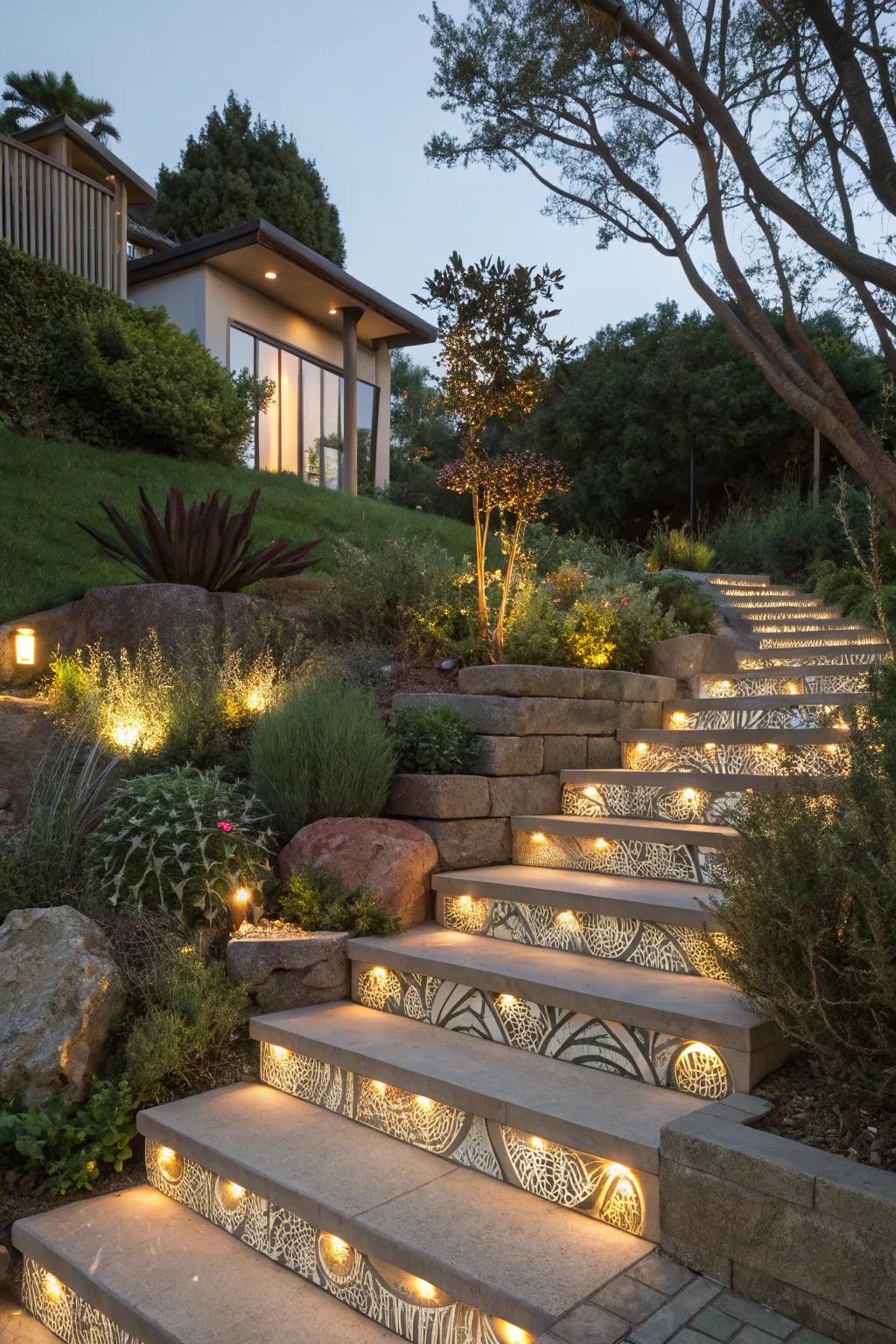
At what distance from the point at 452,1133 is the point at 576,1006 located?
549mm

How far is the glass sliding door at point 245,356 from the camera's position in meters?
13.5

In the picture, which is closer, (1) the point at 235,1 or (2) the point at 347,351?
(1) the point at 235,1

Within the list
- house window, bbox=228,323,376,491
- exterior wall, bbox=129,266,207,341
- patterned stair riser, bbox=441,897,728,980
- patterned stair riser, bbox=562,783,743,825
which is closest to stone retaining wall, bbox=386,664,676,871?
patterned stair riser, bbox=562,783,743,825

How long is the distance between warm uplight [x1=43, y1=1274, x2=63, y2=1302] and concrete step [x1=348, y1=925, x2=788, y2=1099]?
1.36 meters

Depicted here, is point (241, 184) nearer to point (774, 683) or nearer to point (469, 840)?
point (774, 683)

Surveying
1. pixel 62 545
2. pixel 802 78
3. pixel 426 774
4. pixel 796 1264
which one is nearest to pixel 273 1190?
pixel 796 1264

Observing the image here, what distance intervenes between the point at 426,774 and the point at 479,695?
0.56 metres

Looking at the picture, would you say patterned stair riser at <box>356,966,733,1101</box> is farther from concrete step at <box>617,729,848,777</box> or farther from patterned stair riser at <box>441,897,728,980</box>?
concrete step at <box>617,729,848,777</box>

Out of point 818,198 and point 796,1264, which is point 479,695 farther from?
point 818,198

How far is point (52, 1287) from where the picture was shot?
2807mm

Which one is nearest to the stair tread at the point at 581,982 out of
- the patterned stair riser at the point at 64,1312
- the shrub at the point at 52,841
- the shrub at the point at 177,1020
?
the shrub at the point at 177,1020

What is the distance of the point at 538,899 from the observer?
12.4ft

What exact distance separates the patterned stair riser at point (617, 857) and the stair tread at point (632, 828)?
0.03 metres

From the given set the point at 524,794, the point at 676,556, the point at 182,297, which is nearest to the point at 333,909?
the point at 524,794
